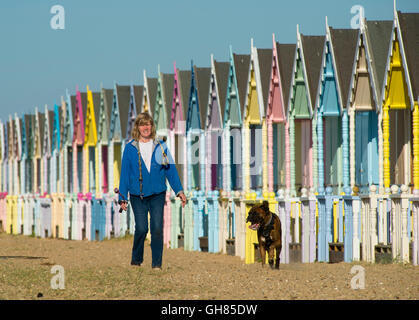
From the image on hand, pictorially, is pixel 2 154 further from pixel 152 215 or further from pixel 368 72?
pixel 152 215

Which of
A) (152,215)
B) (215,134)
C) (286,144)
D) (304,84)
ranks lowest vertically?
(152,215)

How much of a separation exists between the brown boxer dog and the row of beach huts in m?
1.51

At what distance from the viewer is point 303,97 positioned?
19.0m

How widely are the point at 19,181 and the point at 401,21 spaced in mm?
26781

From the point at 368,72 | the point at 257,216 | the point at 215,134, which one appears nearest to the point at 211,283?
the point at 257,216

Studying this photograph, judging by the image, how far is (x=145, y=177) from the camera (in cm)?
1295

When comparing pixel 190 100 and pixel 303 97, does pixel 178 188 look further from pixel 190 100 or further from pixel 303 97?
pixel 190 100

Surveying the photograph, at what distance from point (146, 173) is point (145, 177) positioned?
0.05 m

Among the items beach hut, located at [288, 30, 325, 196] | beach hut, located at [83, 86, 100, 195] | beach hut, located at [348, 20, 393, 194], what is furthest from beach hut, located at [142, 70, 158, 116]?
beach hut, located at [348, 20, 393, 194]

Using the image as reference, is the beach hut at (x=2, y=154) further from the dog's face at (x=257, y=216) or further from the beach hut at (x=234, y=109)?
the dog's face at (x=257, y=216)

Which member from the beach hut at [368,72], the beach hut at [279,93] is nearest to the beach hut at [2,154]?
the beach hut at [279,93]

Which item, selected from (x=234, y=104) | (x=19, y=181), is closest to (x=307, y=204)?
(x=234, y=104)

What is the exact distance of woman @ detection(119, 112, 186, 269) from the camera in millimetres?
12945

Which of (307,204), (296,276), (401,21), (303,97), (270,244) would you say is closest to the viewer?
(296,276)
